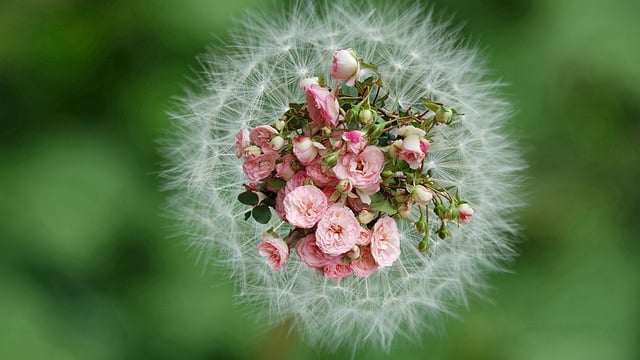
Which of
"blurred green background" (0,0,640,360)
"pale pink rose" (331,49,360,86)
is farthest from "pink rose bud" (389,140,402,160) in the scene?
"blurred green background" (0,0,640,360)

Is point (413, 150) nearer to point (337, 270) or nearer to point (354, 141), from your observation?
point (354, 141)

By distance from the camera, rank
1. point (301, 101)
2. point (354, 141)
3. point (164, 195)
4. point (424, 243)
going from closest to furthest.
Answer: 1. point (354, 141)
2. point (424, 243)
3. point (301, 101)
4. point (164, 195)

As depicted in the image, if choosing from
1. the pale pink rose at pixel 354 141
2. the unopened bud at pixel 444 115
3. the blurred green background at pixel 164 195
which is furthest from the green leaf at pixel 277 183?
the blurred green background at pixel 164 195

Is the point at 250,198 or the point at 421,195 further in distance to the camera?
the point at 250,198

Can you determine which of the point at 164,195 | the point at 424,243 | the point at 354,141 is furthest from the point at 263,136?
the point at 164,195

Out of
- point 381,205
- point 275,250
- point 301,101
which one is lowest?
point 275,250

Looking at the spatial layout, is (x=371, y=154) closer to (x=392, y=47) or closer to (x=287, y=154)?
(x=287, y=154)

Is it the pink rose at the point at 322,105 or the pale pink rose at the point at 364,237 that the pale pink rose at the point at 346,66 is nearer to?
the pink rose at the point at 322,105

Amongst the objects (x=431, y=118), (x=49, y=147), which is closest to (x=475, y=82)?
(x=431, y=118)
